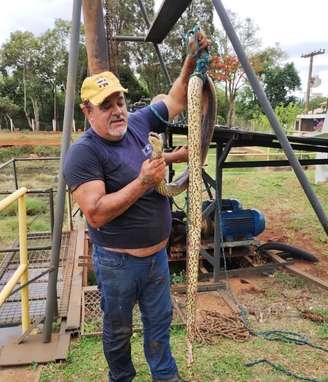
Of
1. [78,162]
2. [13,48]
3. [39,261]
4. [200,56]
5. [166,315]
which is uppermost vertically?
[13,48]

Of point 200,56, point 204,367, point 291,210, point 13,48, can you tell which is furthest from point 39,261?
point 13,48

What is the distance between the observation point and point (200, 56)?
6.44 ft

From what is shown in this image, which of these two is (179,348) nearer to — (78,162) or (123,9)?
(78,162)

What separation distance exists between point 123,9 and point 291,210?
20.5 metres

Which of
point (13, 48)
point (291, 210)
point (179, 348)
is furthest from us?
point (13, 48)

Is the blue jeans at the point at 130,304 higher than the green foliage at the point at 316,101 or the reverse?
the reverse

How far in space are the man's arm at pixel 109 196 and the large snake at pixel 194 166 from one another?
0.11 m

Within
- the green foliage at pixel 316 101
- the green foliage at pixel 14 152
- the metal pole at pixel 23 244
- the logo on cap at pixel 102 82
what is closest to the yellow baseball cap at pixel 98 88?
the logo on cap at pixel 102 82

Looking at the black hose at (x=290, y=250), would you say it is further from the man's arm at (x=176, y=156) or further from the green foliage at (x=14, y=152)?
the green foliage at (x=14, y=152)

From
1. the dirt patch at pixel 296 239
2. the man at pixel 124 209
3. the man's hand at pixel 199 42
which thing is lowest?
the dirt patch at pixel 296 239

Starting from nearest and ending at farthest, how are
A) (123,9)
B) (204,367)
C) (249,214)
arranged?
1. (204,367)
2. (249,214)
3. (123,9)

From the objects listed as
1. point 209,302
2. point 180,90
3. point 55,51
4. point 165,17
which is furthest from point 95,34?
point 55,51

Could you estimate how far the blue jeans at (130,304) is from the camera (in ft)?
7.47

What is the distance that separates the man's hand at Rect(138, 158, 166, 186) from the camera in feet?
6.03
